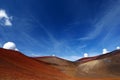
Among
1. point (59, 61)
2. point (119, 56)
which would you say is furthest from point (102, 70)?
point (59, 61)

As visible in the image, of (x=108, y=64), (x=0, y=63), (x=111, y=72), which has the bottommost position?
(x=0, y=63)

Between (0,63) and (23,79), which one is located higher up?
(0,63)

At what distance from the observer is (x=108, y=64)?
9181 cm

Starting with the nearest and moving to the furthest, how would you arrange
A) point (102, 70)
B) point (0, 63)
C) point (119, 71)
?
point (0, 63) < point (119, 71) < point (102, 70)

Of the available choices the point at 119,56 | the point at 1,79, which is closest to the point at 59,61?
the point at 119,56

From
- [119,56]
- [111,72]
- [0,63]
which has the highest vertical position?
[119,56]

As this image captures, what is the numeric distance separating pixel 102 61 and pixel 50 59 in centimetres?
4203

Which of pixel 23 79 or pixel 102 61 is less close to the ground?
pixel 102 61

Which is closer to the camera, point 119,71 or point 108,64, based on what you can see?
point 119,71

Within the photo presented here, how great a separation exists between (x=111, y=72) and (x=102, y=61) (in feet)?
50.5

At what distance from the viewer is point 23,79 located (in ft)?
93.4

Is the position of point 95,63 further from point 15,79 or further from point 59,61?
point 15,79

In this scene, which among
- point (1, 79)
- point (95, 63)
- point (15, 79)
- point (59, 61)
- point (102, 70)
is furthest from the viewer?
point (59, 61)

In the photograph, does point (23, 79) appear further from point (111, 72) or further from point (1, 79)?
point (111, 72)
